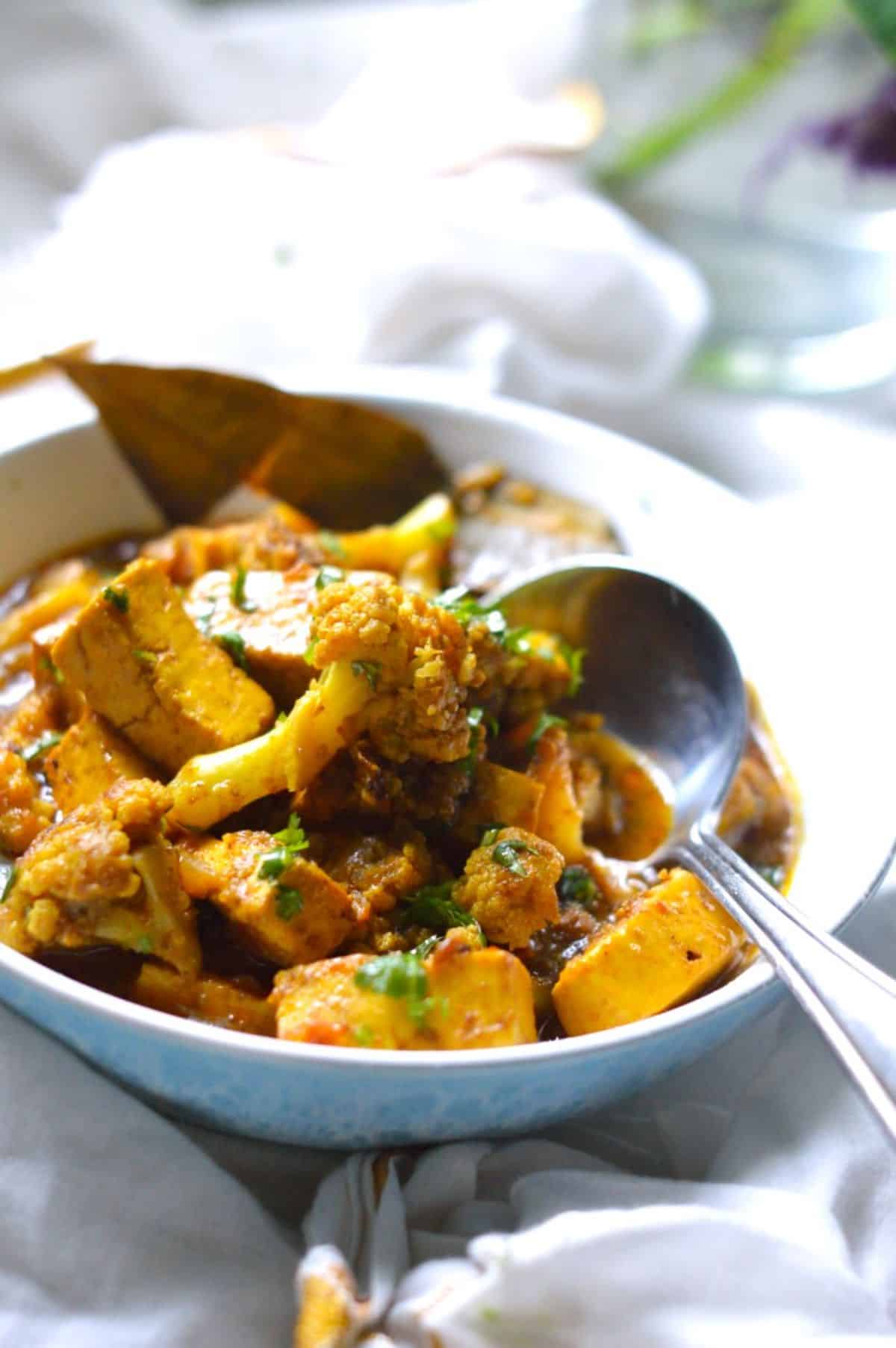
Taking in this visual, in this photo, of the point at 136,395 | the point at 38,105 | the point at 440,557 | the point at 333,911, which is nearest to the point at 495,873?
the point at 333,911

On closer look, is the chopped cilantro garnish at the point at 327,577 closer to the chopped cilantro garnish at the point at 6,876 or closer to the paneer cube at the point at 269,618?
the paneer cube at the point at 269,618

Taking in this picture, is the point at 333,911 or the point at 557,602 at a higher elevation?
the point at 333,911

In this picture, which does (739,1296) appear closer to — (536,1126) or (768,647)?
(536,1126)

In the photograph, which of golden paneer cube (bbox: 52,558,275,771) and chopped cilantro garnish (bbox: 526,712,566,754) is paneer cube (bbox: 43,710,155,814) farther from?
chopped cilantro garnish (bbox: 526,712,566,754)

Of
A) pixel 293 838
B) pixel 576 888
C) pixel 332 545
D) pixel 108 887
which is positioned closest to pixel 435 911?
pixel 293 838

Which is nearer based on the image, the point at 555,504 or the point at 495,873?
the point at 495,873

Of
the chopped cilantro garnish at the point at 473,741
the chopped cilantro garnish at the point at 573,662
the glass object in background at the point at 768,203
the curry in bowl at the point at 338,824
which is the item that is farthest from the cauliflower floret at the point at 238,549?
the glass object in background at the point at 768,203

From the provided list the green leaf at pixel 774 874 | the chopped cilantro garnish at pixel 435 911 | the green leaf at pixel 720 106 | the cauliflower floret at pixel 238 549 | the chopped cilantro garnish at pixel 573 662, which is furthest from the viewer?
the green leaf at pixel 720 106
